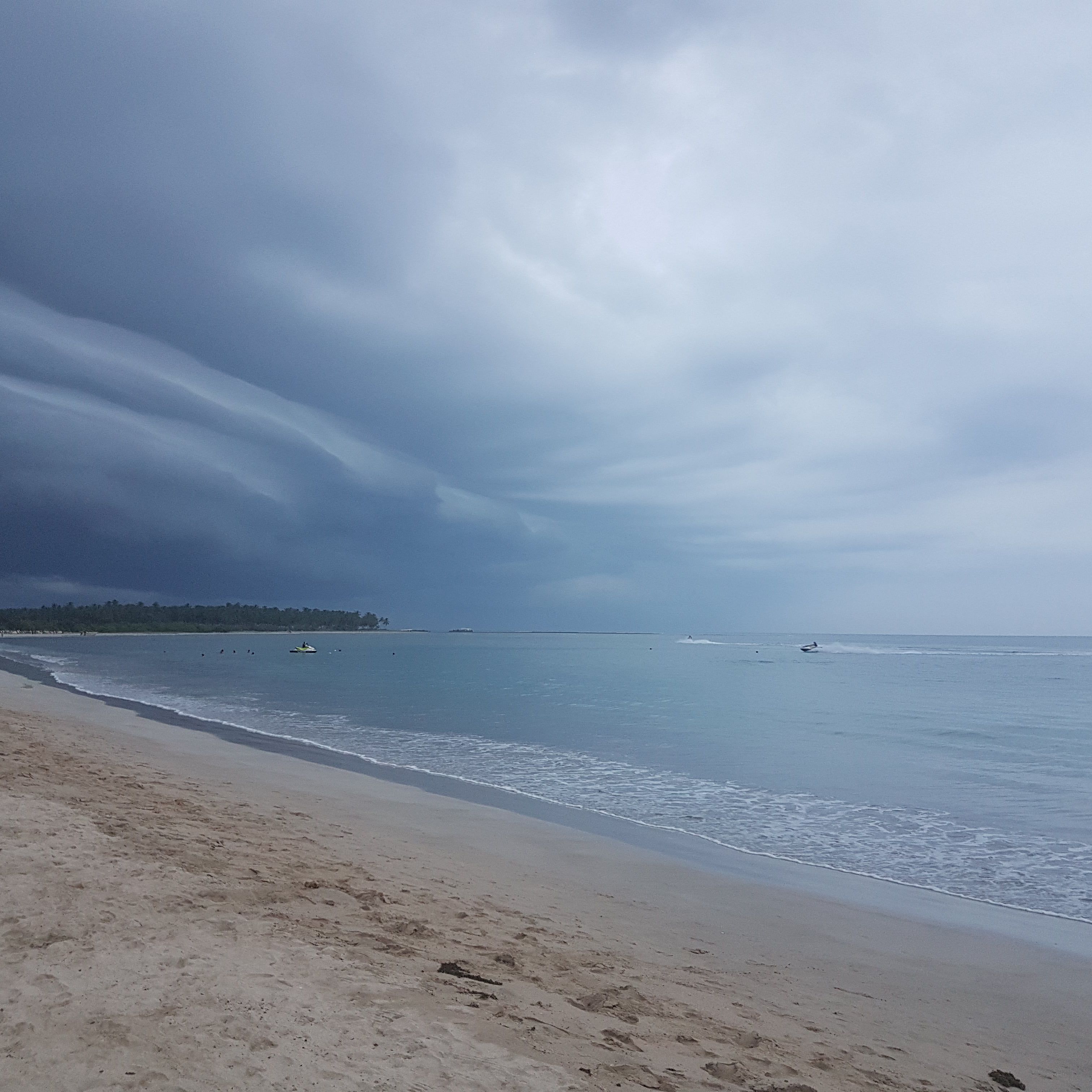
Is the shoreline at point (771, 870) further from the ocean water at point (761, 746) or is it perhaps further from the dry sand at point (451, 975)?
the dry sand at point (451, 975)

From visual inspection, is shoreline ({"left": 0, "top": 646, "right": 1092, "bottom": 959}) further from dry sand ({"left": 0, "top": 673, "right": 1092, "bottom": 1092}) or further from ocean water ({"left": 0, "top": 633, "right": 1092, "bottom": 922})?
dry sand ({"left": 0, "top": 673, "right": 1092, "bottom": 1092})

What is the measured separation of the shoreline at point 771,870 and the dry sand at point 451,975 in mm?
465

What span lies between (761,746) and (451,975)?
20692 mm

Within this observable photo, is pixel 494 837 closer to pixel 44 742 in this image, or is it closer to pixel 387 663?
pixel 44 742

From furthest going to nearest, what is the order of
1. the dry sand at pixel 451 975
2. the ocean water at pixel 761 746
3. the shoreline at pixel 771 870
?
the ocean water at pixel 761 746, the shoreline at pixel 771 870, the dry sand at pixel 451 975

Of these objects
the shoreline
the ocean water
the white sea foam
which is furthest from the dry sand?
the white sea foam

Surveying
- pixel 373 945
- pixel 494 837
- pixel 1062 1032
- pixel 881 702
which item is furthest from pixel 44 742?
pixel 881 702

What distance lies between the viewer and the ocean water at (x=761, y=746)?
519 inches

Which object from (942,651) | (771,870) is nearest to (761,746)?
(771,870)

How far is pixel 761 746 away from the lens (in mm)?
24844

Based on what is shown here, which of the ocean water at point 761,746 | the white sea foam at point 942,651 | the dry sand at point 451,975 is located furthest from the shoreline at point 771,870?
the white sea foam at point 942,651

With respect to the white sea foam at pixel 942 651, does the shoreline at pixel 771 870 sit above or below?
below

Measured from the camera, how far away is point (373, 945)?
21.5 feet

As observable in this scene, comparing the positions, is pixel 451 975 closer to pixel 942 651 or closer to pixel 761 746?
pixel 761 746
